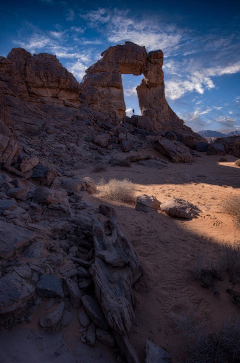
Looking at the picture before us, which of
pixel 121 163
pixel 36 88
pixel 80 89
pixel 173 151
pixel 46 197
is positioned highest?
pixel 80 89

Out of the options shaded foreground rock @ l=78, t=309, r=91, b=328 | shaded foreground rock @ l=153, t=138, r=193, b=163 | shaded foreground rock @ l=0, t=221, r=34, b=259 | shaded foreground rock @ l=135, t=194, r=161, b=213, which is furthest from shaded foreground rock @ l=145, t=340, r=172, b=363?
shaded foreground rock @ l=153, t=138, r=193, b=163

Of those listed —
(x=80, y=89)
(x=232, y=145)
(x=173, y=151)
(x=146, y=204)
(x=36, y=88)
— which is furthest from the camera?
(x=232, y=145)

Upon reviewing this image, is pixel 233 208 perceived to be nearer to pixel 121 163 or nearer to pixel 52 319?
pixel 52 319

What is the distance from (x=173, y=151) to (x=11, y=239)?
14.0 m

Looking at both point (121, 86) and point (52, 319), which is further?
point (121, 86)

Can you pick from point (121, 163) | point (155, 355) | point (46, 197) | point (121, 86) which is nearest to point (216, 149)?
point (121, 163)

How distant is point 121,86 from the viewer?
22.5 m

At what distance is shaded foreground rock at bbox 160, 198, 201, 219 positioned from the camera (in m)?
4.88

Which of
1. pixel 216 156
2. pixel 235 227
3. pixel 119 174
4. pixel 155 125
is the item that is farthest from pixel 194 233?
pixel 155 125

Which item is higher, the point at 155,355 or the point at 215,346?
the point at 215,346

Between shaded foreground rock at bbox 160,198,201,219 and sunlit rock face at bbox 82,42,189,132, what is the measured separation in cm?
1738

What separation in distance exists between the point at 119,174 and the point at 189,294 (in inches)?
318

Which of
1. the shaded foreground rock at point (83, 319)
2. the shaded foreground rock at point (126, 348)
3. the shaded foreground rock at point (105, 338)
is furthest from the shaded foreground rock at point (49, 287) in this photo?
the shaded foreground rock at point (126, 348)

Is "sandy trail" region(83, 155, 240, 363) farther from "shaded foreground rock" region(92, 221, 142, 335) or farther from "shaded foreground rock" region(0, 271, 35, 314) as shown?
"shaded foreground rock" region(0, 271, 35, 314)
